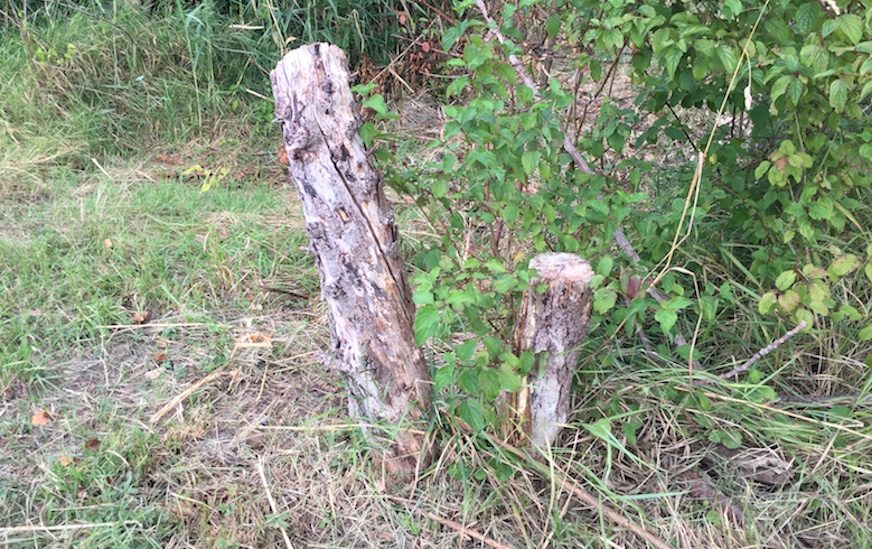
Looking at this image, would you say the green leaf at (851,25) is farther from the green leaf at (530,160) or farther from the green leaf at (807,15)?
the green leaf at (530,160)

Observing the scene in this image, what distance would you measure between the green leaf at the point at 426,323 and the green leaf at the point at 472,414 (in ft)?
0.93

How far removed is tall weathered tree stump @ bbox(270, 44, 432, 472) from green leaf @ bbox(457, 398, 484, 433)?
0.30 metres

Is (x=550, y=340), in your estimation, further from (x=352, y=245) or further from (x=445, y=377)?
(x=352, y=245)

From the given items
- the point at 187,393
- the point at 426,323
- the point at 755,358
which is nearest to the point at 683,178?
the point at 755,358

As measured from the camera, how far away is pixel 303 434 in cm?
228

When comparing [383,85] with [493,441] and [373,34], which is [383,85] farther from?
[493,441]

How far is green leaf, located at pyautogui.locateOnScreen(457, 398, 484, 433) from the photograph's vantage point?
1842mm

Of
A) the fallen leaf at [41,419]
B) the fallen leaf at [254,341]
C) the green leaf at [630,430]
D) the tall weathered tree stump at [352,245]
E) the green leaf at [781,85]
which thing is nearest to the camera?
the green leaf at [781,85]

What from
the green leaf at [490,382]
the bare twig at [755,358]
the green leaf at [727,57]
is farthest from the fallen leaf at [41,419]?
the green leaf at [727,57]

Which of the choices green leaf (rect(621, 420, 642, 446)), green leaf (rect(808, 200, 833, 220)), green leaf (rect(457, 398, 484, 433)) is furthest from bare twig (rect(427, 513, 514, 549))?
green leaf (rect(808, 200, 833, 220))

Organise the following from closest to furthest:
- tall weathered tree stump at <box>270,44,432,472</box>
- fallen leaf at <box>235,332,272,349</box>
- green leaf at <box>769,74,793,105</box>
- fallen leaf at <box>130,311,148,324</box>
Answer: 1. green leaf at <box>769,74,793,105</box>
2. tall weathered tree stump at <box>270,44,432,472</box>
3. fallen leaf at <box>235,332,272,349</box>
4. fallen leaf at <box>130,311,148,324</box>

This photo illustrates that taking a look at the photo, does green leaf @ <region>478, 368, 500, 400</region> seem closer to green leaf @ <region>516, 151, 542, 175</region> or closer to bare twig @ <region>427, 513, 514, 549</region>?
bare twig @ <region>427, 513, 514, 549</region>

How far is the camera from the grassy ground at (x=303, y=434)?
1993 mm

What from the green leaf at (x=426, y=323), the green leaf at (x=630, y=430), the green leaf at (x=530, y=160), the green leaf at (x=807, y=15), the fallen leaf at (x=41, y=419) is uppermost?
the green leaf at (x=807, y=15)
